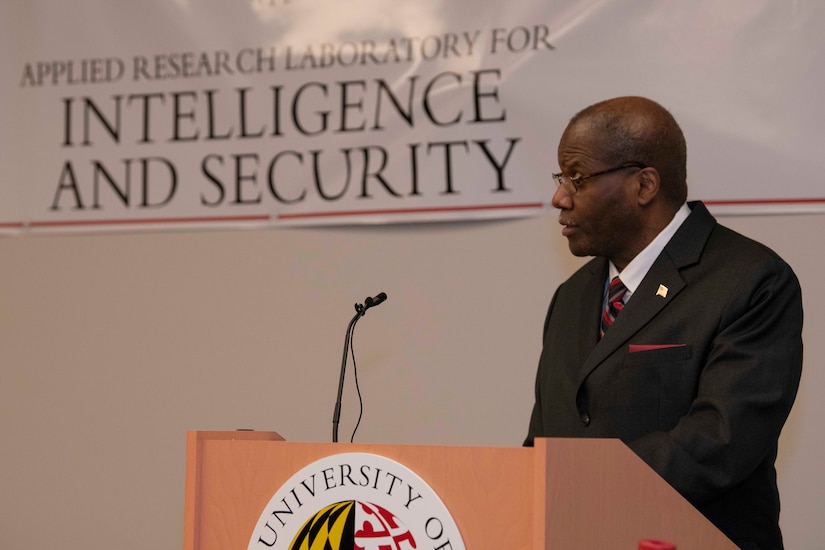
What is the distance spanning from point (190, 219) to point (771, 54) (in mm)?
1967

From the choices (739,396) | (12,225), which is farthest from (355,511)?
(12,225)

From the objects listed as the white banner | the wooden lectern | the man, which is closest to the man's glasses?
the man

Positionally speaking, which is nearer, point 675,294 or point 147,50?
point 675,294

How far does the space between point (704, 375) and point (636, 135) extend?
55 centimetres

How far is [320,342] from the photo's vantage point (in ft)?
11.6

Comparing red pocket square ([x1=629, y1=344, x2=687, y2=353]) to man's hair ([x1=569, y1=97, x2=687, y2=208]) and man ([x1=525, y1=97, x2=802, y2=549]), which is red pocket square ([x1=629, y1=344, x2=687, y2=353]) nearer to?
man ([x1=525, y1=97, x2=802, y2=549])

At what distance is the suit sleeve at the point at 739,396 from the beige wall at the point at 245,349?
1153mm

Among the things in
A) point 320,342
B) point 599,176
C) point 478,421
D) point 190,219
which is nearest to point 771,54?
point 599,176

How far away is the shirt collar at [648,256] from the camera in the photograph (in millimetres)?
2285

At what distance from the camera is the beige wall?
3.38 metres

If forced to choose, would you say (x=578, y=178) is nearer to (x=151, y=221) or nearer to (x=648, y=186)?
(x=648, y=186)

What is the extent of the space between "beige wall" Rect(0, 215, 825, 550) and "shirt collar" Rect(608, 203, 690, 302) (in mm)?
958

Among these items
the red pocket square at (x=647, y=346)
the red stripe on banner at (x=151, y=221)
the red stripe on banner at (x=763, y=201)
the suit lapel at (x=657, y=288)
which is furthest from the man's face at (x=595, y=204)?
the red stripe on banner at (x=151, y=221)

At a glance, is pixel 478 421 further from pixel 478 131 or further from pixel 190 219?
pixel 190 219
